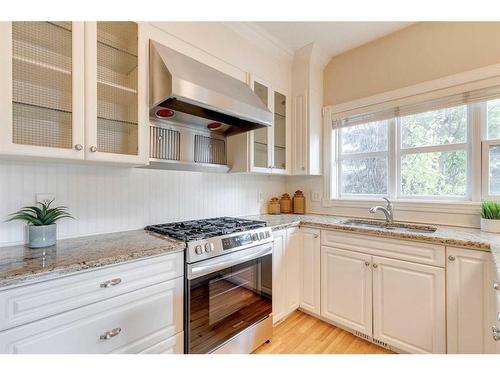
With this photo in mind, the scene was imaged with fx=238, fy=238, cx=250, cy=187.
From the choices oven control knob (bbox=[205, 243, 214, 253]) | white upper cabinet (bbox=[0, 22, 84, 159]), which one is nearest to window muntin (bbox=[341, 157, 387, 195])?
oven control knob (bbox=[205, 243, 214, 253])

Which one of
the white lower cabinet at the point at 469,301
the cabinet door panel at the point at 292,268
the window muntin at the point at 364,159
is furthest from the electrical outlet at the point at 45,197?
the window muntin at the point at 364,159

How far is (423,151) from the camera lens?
7.15 ft

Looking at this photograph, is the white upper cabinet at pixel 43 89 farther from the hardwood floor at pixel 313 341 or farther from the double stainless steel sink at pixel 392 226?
the double stainless steel sink at pixel 392 226

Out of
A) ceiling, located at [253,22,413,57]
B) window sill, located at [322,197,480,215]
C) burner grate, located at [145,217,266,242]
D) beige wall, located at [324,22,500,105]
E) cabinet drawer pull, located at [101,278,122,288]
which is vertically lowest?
cabinet drawer pull, located at [101,278,122,288]

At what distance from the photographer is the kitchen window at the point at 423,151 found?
6.16 ft

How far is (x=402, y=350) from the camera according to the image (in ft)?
5.55

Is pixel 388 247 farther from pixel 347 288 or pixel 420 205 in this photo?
pixel 420 205

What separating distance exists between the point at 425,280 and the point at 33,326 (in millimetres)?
2113

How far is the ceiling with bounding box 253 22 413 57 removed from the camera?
2133 millimetres

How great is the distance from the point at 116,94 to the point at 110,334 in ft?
4.30

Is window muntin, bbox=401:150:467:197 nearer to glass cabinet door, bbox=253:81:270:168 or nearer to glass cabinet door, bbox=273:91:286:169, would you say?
glass cabinet door, bbox=273:91:286:169

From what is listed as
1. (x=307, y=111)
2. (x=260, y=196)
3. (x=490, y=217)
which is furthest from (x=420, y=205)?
(x=260, y=196)
